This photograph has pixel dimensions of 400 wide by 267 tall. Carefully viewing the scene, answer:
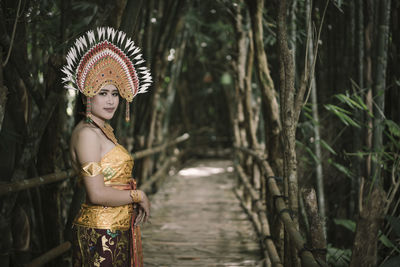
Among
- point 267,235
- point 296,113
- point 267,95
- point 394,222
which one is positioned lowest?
point 267,235

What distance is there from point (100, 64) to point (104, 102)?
0.13 meters

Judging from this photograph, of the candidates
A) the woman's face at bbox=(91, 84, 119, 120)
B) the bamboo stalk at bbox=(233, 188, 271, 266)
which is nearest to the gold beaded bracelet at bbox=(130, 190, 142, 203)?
the woman's face at bbox=(91, 84, 119, 120)

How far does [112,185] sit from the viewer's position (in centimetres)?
153

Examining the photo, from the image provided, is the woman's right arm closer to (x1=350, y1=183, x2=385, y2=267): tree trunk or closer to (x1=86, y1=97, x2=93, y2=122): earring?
(x1=86, y1=97, x2=93, y2=122): earring

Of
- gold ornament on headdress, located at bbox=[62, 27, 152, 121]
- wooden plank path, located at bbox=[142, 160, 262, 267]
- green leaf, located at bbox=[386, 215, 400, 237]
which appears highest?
gold ornament on headdress, located at bbox=[62, 27, 152, 121]

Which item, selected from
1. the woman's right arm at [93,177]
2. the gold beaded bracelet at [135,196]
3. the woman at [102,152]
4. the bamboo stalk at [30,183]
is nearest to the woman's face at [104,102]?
the woman at [102,152]

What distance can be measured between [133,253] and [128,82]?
0.63 metres

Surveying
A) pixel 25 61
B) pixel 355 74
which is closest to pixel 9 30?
pixel 25 61

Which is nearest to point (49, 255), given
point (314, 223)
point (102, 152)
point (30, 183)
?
point (30, 183)

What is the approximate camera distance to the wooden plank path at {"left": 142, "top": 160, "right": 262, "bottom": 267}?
10.5 feet

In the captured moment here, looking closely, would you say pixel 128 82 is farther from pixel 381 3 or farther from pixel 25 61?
pixel 381 3

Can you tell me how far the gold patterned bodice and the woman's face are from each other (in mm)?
131

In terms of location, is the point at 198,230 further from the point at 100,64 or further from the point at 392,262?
the point at 100,64

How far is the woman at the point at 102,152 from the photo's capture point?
149 cm
